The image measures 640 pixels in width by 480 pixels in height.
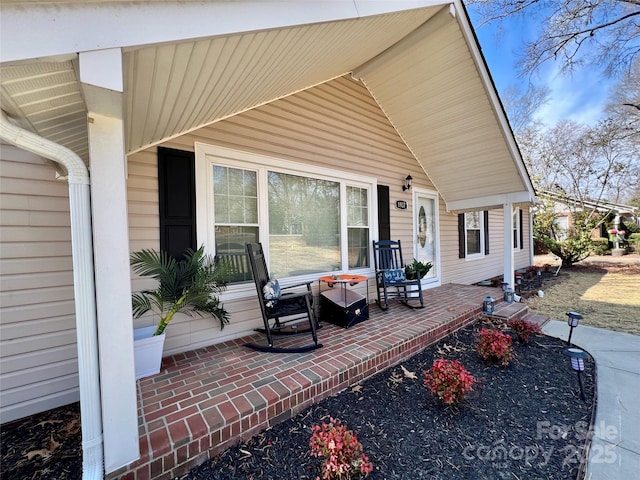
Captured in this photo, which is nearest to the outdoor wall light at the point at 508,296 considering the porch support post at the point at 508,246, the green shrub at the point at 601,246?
the porch support post at the point at 508,246

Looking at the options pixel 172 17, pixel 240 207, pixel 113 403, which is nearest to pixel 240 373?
pixel 113 403

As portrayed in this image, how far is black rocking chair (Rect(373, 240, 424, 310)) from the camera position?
4.40 m

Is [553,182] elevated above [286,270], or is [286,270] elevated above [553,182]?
[553,182]

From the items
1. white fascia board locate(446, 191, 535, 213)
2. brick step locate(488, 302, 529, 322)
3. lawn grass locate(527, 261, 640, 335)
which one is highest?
white fascia board locate(446, 191, 535, 213)

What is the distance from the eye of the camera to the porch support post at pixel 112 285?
1394mm

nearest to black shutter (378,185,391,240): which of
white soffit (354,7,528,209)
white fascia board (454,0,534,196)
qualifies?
white soffit (354,7,528,209)

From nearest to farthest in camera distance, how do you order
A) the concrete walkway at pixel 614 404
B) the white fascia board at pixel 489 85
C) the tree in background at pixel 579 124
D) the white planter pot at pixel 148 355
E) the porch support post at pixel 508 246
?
the concrete walkway at pixel 614 404, the white planter pot at pixel 148 355, the white fascia board at pixel 489 85, the porch support post at pixel 508 246, the tree in background at pixel 579 124

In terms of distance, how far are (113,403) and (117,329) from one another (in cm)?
39

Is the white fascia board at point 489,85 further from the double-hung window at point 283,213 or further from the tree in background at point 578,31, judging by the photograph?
the tree in background at point 578,31

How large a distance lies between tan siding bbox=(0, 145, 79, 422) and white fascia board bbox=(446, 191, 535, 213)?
21.6ft

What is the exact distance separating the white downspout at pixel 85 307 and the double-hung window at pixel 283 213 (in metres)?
1.51

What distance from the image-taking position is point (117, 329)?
4.72ft

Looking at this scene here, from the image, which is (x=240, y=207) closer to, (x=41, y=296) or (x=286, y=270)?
(x=286, y=270)

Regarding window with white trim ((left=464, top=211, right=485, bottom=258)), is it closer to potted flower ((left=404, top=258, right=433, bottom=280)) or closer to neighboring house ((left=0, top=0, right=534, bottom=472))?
neighboring house ((left=0, top=0, right=534, bottom=472))
